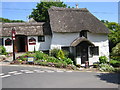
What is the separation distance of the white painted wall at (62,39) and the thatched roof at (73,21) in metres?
0.83

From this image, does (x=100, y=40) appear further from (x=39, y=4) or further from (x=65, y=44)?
(x=39, y=4)

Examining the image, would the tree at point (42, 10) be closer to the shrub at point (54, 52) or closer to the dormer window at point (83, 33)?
the dormer window at point (83, 33)

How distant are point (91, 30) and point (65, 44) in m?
4.71

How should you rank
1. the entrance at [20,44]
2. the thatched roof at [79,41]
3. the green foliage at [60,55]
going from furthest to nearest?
the entrance at [20,44]
the thatched roof at [79,41]
the green foliage at [60,55]

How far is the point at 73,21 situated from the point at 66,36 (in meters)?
2.96

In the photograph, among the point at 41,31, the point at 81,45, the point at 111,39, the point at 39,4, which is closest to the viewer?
the point at 81,45

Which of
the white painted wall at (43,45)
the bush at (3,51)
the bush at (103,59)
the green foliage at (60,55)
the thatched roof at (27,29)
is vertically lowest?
the bush at (103,59)

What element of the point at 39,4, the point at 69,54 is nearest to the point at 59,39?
the point at 69,54

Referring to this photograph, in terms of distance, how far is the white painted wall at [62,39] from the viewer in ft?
74.9

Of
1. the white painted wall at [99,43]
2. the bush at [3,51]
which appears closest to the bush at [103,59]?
the white painted wall at [99,43]

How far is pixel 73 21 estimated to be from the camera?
79.2 feet

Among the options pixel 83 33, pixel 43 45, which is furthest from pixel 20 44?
pixel 83 33

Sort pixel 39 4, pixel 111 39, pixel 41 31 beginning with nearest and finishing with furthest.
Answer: pixel 41 31
pixel 111 39
pixel 39 4

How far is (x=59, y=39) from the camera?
75.4 feet
